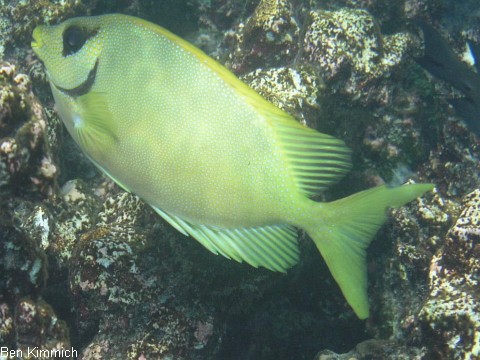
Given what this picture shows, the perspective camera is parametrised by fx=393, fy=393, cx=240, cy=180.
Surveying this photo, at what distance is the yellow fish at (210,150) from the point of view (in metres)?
Answer: 2.17

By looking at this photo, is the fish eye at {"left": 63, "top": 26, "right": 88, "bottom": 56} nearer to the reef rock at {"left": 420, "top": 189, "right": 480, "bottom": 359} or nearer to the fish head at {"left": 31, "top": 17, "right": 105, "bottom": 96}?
the fish head at {"left": 31, "top": 17, "right": 105, "bottom": 96}

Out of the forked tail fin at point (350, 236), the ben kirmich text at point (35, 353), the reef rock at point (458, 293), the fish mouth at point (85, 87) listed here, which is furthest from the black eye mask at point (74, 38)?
the reef rock at point (458, 293)

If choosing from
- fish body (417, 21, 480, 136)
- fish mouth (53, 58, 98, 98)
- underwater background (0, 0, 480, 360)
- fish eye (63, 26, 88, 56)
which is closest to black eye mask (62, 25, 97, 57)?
fish eye (63, 26, 88, 56)

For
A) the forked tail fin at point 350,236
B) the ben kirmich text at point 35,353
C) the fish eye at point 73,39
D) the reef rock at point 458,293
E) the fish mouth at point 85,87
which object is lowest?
the ben kirmich text at point 35,353

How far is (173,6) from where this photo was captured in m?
5.69

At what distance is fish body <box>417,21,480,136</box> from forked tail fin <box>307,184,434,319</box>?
Result: 3167mm

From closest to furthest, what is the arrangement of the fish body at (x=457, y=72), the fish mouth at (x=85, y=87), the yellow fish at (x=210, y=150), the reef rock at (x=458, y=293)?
the yellow fish at (x=210, y=150)
the fish mouth at (x=85, y=87)
the reef rock at (x=458, y=293)
the fish body at (x=457, y=72)

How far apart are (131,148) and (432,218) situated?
3.46m

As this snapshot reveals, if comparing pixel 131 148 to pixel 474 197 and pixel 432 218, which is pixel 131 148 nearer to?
pixel 474 197

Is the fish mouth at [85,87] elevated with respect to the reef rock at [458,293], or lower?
elevated

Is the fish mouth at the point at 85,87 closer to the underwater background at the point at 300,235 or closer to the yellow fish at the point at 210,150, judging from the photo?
the yellow fish at the point at 210,150

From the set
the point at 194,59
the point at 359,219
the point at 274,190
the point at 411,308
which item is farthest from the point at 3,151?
the point at 411,308

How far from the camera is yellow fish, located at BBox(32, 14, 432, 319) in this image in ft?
7.12

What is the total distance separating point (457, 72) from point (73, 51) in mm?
4318
